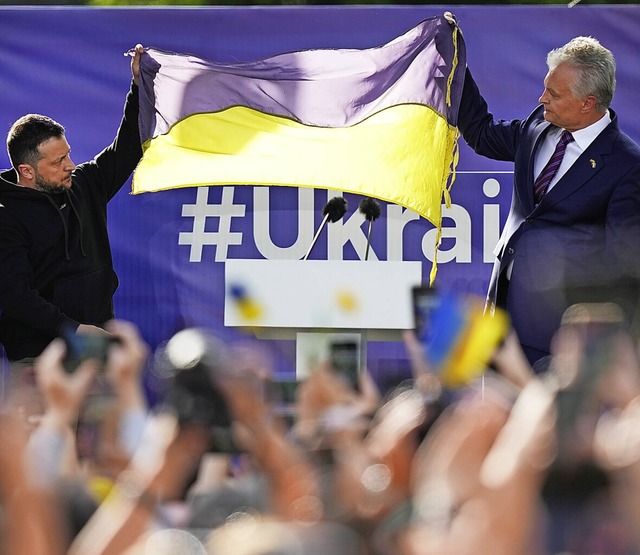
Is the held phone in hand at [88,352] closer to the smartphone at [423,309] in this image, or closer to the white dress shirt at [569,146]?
the smartphone at [423,309]

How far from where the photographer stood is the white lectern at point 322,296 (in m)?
5.33

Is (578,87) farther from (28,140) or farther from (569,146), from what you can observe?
(28,140)

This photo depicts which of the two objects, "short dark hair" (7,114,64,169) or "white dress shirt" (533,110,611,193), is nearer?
"white dress shirt" (533,110,611,193)

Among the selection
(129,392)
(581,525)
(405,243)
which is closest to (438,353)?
(581,525)

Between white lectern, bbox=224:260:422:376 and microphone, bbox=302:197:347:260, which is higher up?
microphone, bbox=302:197:347:260

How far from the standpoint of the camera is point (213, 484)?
2227 mm

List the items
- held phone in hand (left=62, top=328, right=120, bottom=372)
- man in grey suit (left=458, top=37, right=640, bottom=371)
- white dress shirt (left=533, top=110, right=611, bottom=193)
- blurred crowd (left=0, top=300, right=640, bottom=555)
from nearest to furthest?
blurred crowd (left=0, top=300, right=640, bottom=555)
held phone in hand (left=62, top=328, right=120, bottom=372)
man in grey suit (left=458, top=37, right=640, bottom=371)
white dress shirt (left=533, top=110, right=611, bottom=193)

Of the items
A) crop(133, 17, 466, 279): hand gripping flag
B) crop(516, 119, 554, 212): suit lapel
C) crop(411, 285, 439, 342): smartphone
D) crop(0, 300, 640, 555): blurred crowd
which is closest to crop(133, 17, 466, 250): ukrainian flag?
crop(133, 17, 466, 279): hand gripping flag

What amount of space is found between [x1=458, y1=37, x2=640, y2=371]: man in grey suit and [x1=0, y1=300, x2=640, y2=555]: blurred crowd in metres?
1.70

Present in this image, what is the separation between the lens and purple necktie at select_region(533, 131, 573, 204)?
4098 mm

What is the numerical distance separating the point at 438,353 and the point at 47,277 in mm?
2478

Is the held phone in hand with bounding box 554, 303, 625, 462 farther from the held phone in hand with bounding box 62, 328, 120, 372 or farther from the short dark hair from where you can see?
the short dark hair

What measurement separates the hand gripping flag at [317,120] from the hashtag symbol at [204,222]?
498 mm

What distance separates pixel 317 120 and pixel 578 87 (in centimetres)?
121
